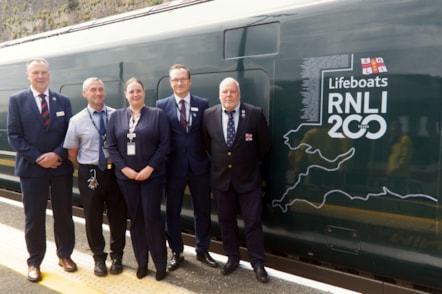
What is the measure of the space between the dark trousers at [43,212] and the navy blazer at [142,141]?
25.0 inches

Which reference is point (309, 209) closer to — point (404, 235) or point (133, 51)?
point (404, 235)

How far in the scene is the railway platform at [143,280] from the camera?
2990 mm

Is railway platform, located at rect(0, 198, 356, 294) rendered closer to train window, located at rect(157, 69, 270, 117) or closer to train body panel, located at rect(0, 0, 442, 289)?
train body panel, located at rect(0, 0, 442, 289)

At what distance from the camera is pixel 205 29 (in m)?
3.50

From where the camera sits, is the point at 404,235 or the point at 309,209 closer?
the point at 404,235

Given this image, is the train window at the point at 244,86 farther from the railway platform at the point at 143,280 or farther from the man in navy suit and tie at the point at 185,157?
the railway platform at the point at 143,280

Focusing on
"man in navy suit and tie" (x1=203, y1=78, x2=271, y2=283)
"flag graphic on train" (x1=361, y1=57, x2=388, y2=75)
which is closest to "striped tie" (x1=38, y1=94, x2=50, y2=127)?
"man in navy suit and tie" (x1=203, y1=78, x2=271, y2=283)

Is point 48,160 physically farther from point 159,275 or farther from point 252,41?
point 252,41

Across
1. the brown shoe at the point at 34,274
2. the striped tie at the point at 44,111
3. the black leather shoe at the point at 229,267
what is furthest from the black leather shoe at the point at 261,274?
the striped tie at the point at 44,111

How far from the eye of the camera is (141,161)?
3023 millimetres

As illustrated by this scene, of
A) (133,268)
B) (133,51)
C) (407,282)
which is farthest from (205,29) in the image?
(407,282)

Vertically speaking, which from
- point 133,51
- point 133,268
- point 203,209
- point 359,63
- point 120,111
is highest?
point 133,51

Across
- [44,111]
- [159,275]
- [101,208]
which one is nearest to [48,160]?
[44,111]

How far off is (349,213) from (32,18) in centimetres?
2650
